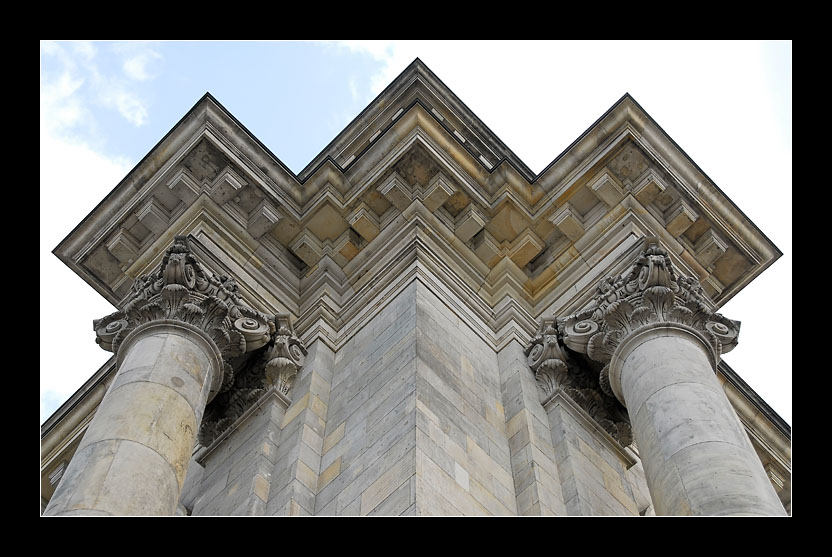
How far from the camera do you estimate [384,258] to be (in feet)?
64.2

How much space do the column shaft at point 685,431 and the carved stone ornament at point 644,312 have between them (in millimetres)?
283

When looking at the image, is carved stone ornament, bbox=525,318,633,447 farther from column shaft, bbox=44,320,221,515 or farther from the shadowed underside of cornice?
column shaft, bbox=44,320,221,515

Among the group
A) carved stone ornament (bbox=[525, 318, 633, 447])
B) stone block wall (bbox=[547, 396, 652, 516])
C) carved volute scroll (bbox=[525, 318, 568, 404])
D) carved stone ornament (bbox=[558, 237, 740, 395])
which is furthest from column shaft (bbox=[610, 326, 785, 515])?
carved volute scroll (bbox=[525, 318, 568, 404])

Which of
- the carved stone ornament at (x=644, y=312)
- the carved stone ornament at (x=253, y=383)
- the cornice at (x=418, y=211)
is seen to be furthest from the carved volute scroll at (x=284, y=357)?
the carved stone ornament at (x=644, y=312)

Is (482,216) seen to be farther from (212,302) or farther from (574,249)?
(212,302)

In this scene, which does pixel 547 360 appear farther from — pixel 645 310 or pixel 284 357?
pixel 284 357

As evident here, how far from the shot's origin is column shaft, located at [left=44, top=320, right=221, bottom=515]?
12797mm

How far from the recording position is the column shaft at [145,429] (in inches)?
504

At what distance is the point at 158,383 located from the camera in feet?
49.2

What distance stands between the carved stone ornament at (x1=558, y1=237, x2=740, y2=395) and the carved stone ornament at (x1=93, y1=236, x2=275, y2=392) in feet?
15.9

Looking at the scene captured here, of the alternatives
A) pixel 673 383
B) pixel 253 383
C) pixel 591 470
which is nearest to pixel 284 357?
pixel 253 383
